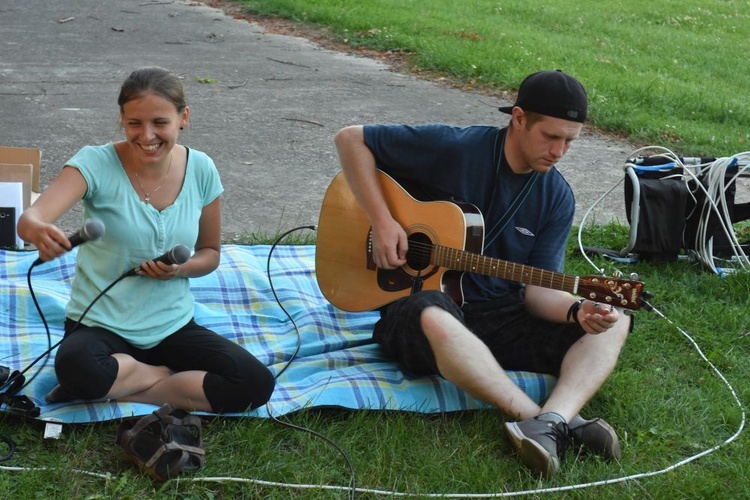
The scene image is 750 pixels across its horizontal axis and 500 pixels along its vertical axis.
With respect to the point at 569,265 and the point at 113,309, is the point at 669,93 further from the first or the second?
the point at 113,309

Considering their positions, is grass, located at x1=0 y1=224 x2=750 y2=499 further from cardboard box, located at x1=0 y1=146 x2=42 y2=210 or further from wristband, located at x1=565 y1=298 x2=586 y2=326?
cardboard box, located at x1=0 y1=146 x2=42 y2=210

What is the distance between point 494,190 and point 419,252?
39 centimetres

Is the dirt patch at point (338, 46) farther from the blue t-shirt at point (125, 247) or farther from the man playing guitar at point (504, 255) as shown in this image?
the blue t-shirt at point (125, 247)

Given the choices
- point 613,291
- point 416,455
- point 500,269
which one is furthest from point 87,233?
point 613,291

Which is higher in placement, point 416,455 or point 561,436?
point 561,436

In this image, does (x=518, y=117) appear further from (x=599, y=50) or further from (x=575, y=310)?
(x=599, y=50)

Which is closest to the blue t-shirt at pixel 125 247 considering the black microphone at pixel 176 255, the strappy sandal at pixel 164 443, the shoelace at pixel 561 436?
the black microphone at pixel 176 255

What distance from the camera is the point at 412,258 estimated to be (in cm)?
383

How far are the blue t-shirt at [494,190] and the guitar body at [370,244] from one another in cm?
9

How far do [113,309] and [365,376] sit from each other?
101 centimetres

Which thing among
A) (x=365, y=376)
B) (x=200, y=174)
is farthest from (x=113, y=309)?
(x=365, y=376)

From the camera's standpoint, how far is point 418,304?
3.46 meters

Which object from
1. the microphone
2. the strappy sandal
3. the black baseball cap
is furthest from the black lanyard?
the microphone

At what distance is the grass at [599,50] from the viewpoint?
27.2 ft
